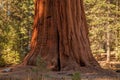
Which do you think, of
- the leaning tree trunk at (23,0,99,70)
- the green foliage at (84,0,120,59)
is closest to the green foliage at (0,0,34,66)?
the green foliage at (84,0,120,59)

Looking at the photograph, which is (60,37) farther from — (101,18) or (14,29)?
(101,18)

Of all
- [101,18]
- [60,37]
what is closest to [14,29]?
[101,18]

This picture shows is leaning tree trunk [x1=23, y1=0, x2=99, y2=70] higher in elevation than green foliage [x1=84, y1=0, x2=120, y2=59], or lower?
lower

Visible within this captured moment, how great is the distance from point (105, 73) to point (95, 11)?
54.8ft

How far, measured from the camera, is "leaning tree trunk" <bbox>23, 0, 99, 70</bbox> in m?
10.8

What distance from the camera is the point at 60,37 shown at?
10977 mm

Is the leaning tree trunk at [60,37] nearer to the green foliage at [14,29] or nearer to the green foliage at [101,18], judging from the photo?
the green foliage at [14,29]

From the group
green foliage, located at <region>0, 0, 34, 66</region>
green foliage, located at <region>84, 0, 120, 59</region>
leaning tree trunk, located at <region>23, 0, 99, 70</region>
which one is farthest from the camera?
green foliage, located at <region>84, 0, 120, 59</region>

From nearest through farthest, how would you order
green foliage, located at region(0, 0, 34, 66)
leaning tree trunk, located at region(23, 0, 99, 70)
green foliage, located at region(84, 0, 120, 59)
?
leaning tree trunk, located at region(23, 0, 99, 70) < green foliage, located at region(0, 0, 34, 66) < green foliage, located at region(84, 0, 120, 59)

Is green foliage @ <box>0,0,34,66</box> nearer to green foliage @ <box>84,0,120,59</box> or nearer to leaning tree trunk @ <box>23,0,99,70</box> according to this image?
green foliage @ <box>84,0,120,59</box>

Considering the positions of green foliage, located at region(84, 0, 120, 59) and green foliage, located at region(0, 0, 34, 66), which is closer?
green foliage, located at region(0, 0, 34, 66)

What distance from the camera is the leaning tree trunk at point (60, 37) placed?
425 inches

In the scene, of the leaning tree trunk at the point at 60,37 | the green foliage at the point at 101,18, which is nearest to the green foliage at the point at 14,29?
the green foliage at the point at 101,18

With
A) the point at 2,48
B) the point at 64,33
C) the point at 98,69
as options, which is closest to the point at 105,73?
the point at 98,69
